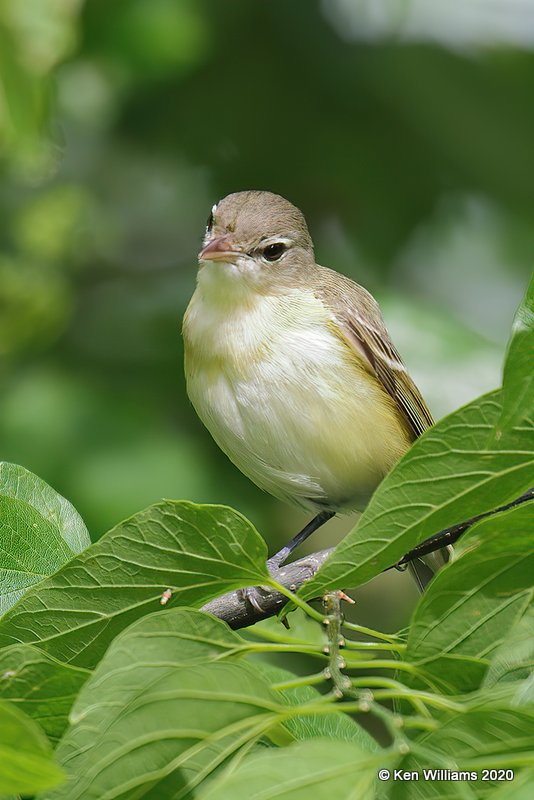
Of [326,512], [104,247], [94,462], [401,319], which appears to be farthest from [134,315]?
[326,512]

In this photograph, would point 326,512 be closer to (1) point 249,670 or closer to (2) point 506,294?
(1) point 249,670

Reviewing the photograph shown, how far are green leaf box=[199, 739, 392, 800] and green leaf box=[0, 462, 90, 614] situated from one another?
35.7 inches

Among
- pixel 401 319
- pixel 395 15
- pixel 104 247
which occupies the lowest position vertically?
pixel 401 319

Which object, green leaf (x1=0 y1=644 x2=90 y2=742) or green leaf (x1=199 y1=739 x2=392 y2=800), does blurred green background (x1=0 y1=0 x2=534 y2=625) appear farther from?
green leaf (x1=199 y1=739 x2=392 y2=800)

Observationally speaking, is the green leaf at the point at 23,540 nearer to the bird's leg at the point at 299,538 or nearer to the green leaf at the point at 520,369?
the bird's leg at the point at 299,538

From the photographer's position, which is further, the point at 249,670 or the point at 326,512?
the point at 326,512

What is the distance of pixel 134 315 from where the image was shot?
5.59 meters

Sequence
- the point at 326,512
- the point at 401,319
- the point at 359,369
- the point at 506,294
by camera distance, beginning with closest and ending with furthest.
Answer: the point at 359,369
the point at 326,512
the point at 401,319
the point at 506,294

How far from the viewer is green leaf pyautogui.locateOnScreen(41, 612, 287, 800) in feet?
4.93

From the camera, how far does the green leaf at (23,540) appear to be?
217cm

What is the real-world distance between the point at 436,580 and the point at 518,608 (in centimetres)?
14

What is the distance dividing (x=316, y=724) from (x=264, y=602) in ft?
Result: 0.87

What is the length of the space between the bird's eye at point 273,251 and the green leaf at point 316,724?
5.25ft

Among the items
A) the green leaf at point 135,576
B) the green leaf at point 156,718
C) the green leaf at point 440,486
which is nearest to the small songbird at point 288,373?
the green leaf at point 135,576
